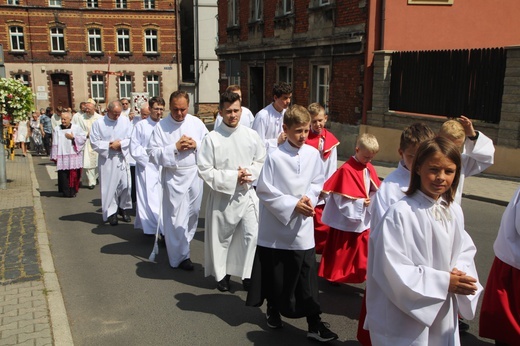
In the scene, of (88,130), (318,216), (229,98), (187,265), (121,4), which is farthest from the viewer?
(121,4)

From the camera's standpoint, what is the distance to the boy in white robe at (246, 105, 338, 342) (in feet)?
14.2

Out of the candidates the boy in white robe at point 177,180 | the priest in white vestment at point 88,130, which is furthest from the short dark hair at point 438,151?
the priest in white vestment at point 88,130

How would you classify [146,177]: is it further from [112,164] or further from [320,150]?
[320,150]

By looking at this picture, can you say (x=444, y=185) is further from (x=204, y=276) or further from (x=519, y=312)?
(x=204, y=276)

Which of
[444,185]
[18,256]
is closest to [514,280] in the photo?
[444,185]

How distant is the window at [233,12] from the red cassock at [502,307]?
79.8ft

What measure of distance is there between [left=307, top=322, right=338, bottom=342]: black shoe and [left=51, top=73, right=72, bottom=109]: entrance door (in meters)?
43.6

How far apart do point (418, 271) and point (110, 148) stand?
22.9 ft

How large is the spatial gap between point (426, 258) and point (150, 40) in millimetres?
46374

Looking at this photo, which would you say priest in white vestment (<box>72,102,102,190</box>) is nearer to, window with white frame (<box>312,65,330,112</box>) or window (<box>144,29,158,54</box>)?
window with white frame (<box>312,65,330,112</box>)

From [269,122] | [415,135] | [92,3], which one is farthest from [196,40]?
[415,135]

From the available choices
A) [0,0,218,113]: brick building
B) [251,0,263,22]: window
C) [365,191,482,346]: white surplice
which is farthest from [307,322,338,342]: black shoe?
[0,0,218,113]: brick building

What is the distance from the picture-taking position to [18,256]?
6.64 meters

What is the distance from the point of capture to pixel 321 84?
62.8 ft
